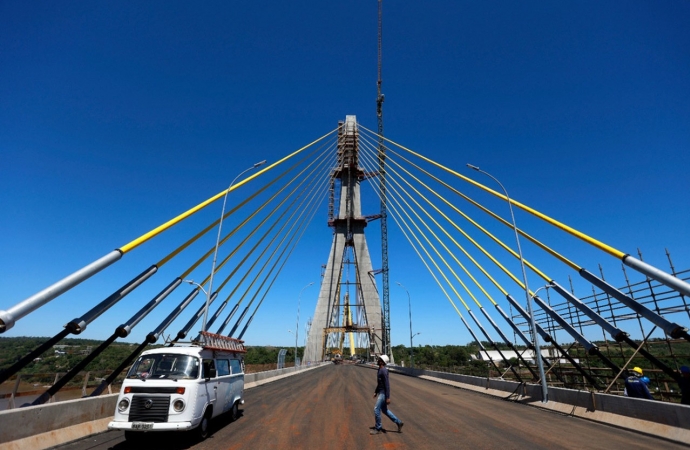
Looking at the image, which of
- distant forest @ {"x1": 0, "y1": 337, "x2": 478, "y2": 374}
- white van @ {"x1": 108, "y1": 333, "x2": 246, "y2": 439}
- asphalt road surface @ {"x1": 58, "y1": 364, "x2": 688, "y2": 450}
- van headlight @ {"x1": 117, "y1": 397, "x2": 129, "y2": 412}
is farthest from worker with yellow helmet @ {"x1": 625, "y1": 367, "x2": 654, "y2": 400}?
distant forest @ {"x1": 0, "y1": 337, "x2": 478, "y2": 374}

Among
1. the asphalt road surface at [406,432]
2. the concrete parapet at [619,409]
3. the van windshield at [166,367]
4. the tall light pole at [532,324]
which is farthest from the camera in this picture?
the tall light pole at [532,324]

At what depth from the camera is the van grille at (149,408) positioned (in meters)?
7.31

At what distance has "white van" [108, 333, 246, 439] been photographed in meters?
7.30

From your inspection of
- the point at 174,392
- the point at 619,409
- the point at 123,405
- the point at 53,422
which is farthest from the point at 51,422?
the point at 619,409

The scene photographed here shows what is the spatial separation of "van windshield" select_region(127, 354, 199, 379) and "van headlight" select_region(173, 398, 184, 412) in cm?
65

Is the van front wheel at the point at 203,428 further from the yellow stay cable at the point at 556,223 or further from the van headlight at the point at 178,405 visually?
the yellow stay cable at the point at 556,223

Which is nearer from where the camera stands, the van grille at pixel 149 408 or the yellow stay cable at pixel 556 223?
the van grille at pixel 149 408

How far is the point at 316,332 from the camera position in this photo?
41344mm

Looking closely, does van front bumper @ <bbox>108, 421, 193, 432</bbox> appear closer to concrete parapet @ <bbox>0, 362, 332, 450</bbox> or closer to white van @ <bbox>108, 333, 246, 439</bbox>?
white van @ <bbox>108, 333, 246, 439</bbox>

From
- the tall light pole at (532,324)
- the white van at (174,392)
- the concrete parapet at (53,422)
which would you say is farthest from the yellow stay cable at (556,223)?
the concrete parapet at (53,422)

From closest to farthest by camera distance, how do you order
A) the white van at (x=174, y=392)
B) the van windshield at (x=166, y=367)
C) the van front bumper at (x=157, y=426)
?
the van front bumper at (x=157, y=426)
the white van at (x=174, y=392)
the van windshield at (x=166, y=367)

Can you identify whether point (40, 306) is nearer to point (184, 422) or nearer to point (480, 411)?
point (184, 422)

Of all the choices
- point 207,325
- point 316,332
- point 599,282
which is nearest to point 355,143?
point 316,332

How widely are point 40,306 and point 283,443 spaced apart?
6.44 m
